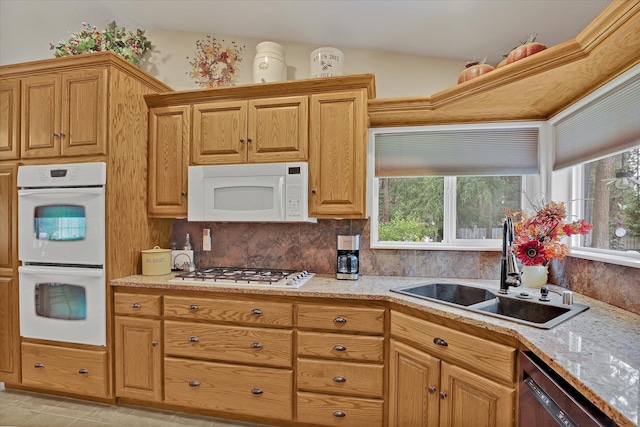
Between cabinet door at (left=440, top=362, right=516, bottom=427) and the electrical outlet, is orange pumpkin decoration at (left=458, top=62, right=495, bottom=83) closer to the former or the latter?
cabinet door at (left=440, top=362, right=516, bottom=427)

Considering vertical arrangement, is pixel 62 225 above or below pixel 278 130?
below

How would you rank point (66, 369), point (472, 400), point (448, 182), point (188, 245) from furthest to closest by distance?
point (188, 245) < point (448, 182) < point (66, 369) < point (472, 400)

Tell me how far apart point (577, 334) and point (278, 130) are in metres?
1.92

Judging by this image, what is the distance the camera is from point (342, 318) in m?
1.91

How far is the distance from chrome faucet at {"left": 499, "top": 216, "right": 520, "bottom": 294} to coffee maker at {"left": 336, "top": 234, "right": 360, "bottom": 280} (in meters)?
0.88

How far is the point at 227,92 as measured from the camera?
2.34 m

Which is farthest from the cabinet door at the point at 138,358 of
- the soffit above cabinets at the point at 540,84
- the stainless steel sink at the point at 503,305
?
the soffit above cabinets at the point at 540,84

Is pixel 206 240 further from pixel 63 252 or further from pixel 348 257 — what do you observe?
pixel 348 257

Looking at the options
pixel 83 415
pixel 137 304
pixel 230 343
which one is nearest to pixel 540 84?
pixel 230 343

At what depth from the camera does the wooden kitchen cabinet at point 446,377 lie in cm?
133

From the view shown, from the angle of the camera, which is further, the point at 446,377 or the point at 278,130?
the point at 278,130

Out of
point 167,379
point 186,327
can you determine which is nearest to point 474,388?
Answer: point 186,327

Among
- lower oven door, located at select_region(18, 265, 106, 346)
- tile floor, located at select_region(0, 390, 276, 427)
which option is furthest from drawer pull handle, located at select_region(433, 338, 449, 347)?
lower oven door, located at select_region(18, 265, 106, 346)

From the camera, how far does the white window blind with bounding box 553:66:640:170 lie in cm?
153
